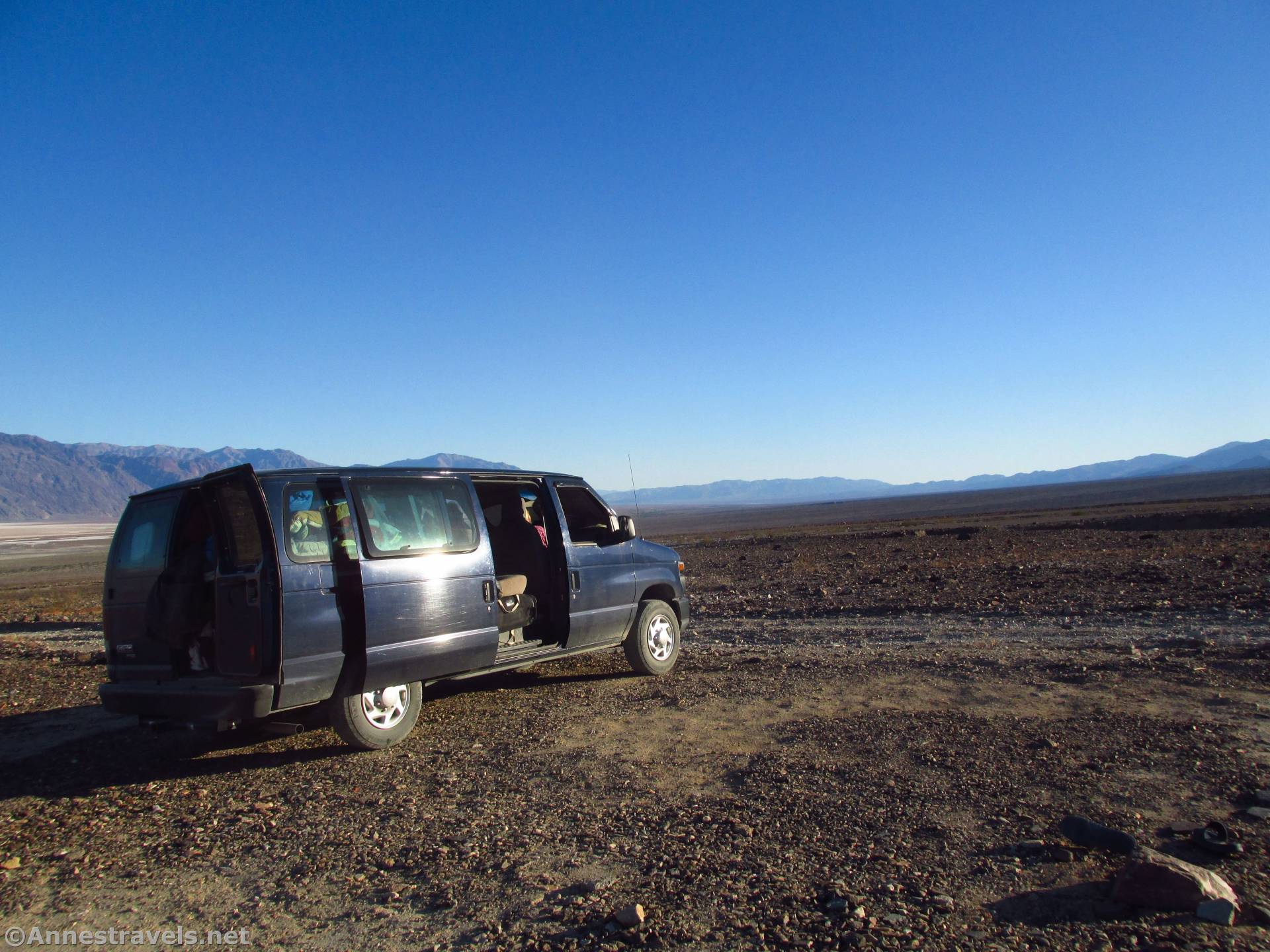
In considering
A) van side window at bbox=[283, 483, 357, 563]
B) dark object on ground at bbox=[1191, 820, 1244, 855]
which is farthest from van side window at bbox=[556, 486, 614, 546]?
dark object on ground at bbox=[1191, 820, 1244, 855]

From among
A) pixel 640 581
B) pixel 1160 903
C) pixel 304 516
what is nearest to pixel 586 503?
pixel 640 581

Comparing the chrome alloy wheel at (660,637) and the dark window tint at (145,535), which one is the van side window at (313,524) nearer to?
the dark window tint at (145,535)

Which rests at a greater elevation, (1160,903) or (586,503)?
(586,503)

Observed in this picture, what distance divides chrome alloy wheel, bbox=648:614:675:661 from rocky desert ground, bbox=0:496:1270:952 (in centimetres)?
37

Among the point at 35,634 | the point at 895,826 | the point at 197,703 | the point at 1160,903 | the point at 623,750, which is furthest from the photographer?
the point at 35,634

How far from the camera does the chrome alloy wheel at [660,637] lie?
849 centimetres

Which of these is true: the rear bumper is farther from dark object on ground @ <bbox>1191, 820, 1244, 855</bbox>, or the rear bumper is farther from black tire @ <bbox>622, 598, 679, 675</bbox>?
dark object on ground @ <bbox>1191, 820, 1244, 855</bbox>

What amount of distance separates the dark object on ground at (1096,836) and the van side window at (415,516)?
4.50 m

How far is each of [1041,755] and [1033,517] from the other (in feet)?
157

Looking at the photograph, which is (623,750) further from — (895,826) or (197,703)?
(197,703)

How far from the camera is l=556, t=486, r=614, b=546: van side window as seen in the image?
823cm

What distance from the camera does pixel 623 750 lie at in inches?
227

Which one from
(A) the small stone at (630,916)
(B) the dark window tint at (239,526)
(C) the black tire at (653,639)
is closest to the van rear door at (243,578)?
(B) the dark window tint at (239,526)

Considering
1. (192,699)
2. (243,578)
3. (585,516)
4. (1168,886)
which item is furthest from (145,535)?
(1168,886)
